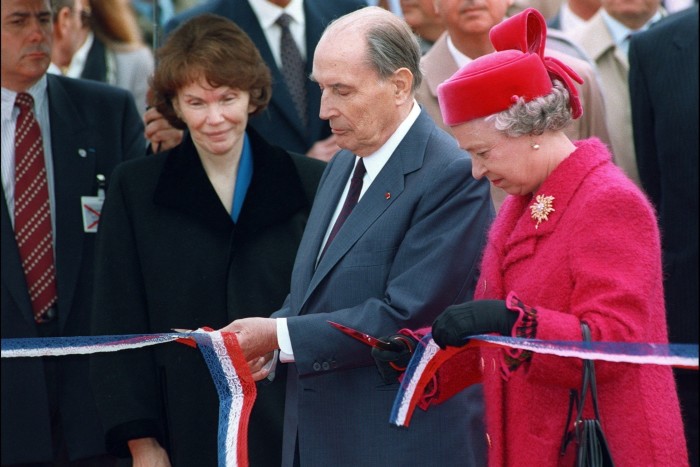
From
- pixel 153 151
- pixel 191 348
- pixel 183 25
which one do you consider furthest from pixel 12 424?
pixel 183 25

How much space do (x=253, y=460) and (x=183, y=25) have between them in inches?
59.1

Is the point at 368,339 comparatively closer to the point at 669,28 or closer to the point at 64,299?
the point at 64,299

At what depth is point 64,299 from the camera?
4707 millimetres

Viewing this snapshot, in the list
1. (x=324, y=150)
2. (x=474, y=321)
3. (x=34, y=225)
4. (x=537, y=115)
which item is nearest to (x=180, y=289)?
(x=34, y=225)

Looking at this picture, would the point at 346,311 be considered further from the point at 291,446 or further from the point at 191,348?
the point at 191,348

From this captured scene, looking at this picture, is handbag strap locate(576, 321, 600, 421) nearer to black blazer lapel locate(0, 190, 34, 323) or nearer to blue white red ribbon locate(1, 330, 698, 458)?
blue white red ribbon locate(1, 330, 698, 458)

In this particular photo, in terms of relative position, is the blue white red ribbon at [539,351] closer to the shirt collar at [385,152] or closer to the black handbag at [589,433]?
the black handbag at [589,433]

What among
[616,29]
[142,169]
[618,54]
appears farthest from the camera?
[616,29]

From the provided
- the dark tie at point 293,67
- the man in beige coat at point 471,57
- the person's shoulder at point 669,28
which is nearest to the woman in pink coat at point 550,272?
the man in beige coat at point 471,57

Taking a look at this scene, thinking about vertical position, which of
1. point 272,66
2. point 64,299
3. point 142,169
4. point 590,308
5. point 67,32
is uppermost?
point 67,32

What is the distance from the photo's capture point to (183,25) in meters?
4.50

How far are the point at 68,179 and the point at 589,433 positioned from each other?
247 cm

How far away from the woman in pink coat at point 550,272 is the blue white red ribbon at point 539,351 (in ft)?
0.11

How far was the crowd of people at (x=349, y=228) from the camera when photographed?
3180 millimetres
